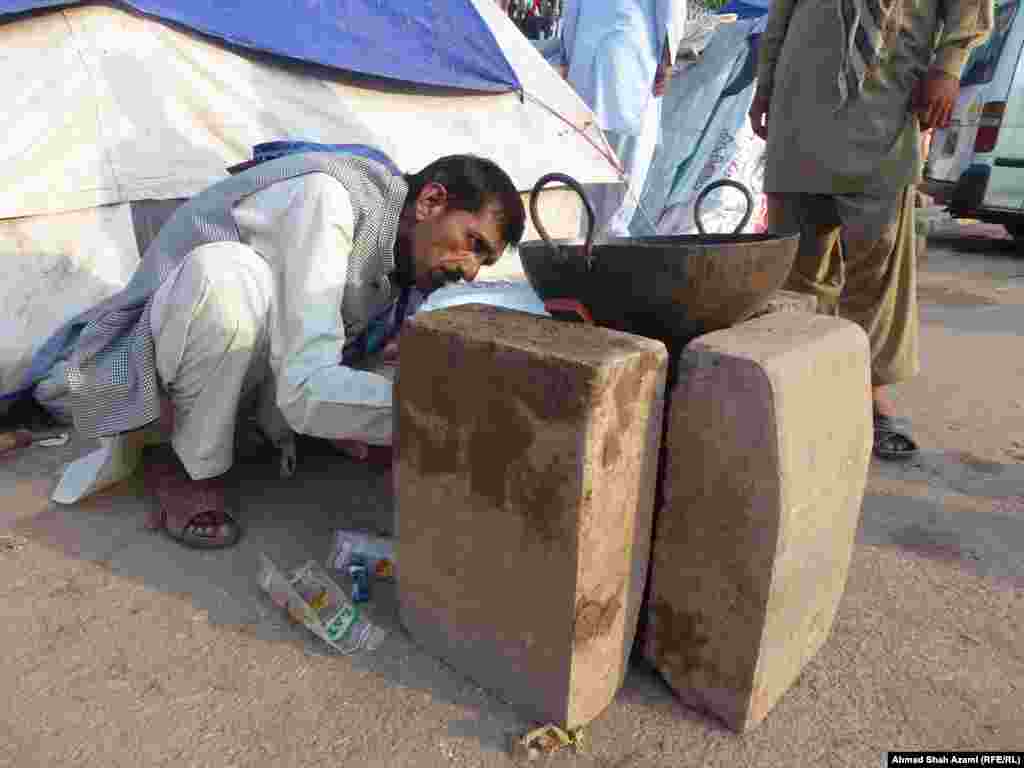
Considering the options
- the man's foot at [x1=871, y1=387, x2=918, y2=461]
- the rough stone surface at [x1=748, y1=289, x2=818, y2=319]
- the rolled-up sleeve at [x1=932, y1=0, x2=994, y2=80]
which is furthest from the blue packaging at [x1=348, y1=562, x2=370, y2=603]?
the rolled-up sleeve at [x1=932, y1=0, x2=994, y2=80]

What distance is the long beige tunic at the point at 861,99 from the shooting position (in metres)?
2.14

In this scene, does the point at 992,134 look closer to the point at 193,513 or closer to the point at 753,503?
the point at 753,503

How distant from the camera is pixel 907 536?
204 cm

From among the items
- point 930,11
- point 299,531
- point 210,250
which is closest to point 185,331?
point 210,250

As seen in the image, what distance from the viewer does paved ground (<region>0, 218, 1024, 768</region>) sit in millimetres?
1315

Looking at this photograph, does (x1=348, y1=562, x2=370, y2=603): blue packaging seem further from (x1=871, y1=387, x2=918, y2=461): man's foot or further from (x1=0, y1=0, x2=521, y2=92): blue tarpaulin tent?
(x1=0, y1=0, x2=521, y2=92): blue tarpaulin tent

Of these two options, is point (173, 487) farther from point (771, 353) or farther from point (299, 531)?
point (771, 353)

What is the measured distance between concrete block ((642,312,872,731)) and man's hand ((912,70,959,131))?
107cm

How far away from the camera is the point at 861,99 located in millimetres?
2207

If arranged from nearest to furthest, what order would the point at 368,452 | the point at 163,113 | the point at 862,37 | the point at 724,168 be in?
the point at 368,452 → the point at 862,37 → the point at 163,113 → the point at 724,168

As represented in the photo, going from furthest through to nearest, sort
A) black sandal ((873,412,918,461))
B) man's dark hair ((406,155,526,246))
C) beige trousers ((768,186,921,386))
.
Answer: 1. black sandal ((873,412,918,461))
2. beige trousers ((768,186,921,386))
3. man's dark hair ((406,155,526,246))

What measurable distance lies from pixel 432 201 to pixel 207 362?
0.65m

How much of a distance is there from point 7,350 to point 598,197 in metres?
3.09

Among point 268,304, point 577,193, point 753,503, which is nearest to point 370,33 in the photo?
point 268,304
